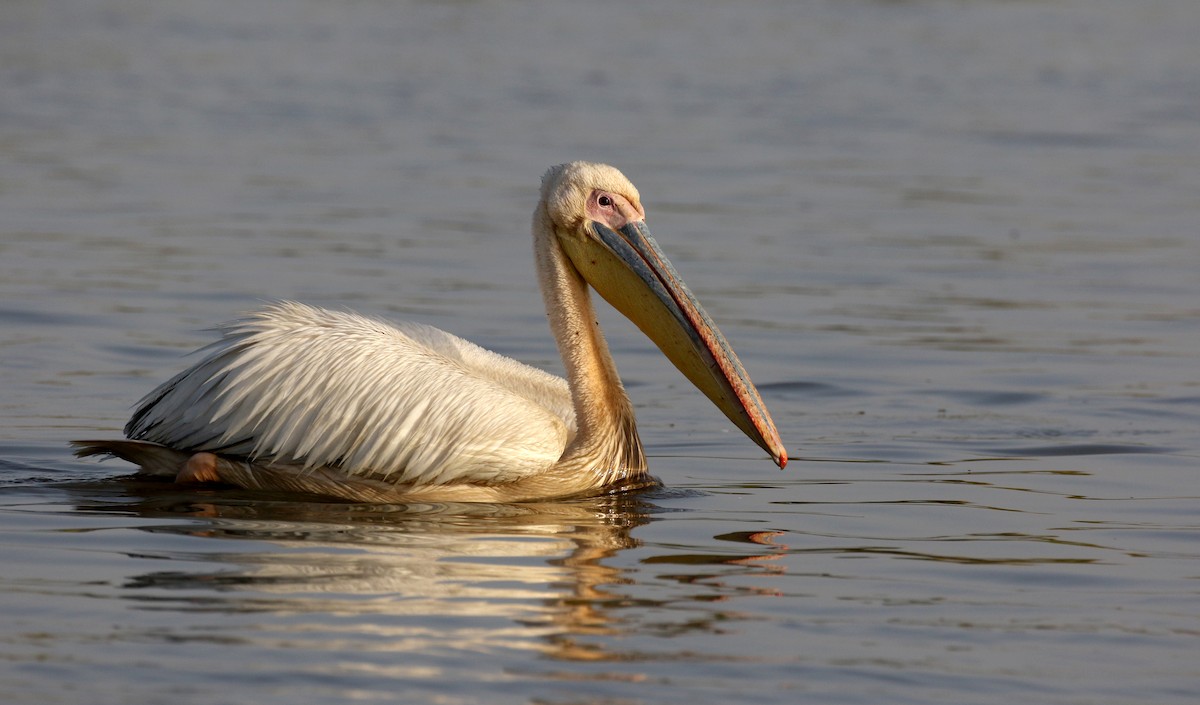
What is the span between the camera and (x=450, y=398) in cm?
599

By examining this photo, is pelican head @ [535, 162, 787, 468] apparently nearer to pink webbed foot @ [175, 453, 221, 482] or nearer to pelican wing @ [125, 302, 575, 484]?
pelican wing @ [125, 302, 575, 484]

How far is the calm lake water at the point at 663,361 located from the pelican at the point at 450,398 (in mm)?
162

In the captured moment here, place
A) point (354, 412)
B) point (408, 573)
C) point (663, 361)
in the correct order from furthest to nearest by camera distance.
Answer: point (663, 361) → point (354, 412) → point (408, 573)

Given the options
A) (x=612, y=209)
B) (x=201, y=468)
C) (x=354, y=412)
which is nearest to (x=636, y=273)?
(x=612, y=209)

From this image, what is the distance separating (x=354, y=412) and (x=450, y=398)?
0.32m

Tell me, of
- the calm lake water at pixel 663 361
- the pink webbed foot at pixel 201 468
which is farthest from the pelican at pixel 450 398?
the calm lake water at pixel 663 361

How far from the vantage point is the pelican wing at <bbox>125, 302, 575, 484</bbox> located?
595 centimetres

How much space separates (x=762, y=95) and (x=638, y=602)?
13.5 meters

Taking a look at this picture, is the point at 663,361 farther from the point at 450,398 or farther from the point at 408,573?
the point at 408,573

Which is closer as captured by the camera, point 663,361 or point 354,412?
point 354,412

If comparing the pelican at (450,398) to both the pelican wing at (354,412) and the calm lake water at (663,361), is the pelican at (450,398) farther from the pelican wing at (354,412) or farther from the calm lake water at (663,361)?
the calm lake water at (663,361)

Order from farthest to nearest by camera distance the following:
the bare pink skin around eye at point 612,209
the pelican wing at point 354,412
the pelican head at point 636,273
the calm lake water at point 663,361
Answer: the bare pink skin around eye at point 612,209 → the pelican head at point 636,273 → the pelican wing at point 354,412 → the calm lake water at point 663,361

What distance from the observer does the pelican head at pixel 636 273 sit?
6.18 metres

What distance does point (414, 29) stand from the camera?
901 inches
